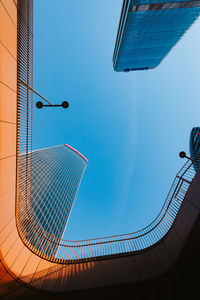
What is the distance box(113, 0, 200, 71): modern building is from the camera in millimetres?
17922

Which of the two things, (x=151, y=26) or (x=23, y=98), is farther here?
(x=151, y=26)

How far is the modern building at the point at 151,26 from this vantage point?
58.8 feet

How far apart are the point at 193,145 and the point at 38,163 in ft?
216

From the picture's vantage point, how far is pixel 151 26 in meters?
21.7

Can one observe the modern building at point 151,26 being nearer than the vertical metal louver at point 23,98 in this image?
No

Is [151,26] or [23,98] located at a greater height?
[151,26]

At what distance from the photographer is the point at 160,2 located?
670 inches

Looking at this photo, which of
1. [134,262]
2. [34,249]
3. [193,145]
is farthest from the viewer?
[193,145]

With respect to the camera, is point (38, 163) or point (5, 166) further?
point (38, 163)

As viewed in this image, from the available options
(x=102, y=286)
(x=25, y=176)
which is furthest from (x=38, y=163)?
(x=102, y=286)

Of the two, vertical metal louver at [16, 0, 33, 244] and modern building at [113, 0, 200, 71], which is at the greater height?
modern building at [113, 0, 200, 71]

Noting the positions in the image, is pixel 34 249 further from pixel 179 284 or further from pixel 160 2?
pixel 160 2

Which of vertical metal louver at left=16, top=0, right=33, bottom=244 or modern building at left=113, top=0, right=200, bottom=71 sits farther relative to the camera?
modern building at left=113, top=0, right=200, bottom=71

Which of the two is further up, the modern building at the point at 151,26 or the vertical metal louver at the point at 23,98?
the modern building at the point at 151,26
